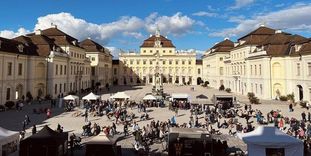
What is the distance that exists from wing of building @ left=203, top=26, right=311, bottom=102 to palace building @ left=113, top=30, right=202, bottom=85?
34006 mm

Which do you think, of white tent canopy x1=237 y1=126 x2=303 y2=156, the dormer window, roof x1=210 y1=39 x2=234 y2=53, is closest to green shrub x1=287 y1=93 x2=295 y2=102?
white tent canopy x1=237 y1=126 x2=303 y2=156

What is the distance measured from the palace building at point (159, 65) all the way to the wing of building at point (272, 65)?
112ft

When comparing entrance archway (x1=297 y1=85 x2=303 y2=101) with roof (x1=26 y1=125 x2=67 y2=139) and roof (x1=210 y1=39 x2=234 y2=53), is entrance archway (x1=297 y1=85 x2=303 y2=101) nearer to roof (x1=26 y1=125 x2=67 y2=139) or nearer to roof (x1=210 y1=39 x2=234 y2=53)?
roof (x1=210 y1=39 x2=234 y2=53)

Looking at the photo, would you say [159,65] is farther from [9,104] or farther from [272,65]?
[9,104]

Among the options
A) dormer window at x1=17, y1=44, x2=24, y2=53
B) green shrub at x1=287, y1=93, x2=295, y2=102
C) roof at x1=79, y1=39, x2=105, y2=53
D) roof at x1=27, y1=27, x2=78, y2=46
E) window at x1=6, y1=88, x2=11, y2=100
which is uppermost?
roof at x1=79, y1=39, x2=105, y2=53

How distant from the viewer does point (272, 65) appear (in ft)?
131

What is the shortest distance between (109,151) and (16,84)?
2689cm

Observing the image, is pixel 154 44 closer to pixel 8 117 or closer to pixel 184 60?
pixel 184 60

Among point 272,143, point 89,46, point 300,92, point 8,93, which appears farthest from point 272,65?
point 89,46

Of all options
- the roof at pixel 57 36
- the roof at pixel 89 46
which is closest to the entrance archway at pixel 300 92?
the roof at pixel 57 36

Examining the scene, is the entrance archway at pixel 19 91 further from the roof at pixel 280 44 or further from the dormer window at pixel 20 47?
the roof at pixel 280 44

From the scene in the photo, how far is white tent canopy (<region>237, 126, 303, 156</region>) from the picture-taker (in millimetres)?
11180

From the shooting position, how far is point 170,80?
3524 inches

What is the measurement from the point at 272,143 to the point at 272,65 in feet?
103
